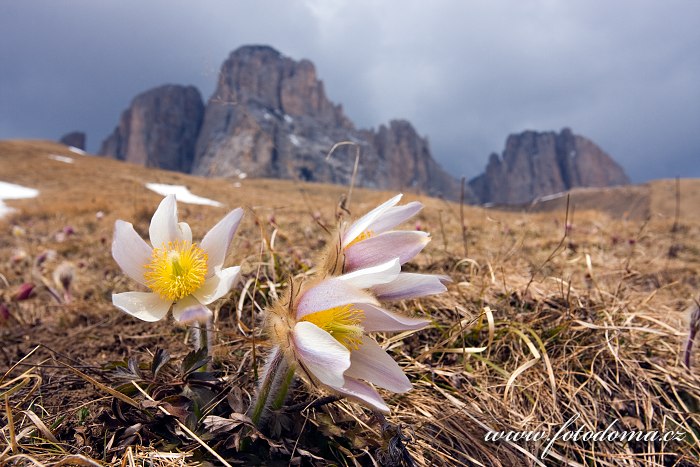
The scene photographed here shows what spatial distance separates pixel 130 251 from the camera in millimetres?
1005

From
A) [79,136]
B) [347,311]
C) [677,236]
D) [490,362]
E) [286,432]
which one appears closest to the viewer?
[347,311]

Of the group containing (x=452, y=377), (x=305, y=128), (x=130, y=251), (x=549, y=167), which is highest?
(x=305, y=128)

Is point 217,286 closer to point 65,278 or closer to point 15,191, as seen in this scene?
point 65,278

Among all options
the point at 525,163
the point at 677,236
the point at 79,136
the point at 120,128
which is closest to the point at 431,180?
the point at 525,163

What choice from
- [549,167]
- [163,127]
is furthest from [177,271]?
[549,167]

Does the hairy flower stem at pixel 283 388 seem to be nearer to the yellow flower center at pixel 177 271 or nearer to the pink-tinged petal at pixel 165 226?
the yellow flower center at pixel 177 271

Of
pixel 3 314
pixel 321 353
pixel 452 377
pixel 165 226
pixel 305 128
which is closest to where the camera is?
pixel 321 353

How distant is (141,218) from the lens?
5402 millimetres

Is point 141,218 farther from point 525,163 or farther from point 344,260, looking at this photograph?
point 525,163

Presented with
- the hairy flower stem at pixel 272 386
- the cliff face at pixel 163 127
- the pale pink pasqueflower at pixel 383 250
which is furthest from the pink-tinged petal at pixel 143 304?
the cliff face at pixel 163 127

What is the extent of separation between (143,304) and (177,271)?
11 cm

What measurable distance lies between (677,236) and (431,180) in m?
103

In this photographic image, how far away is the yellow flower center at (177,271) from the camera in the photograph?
37.7 inches

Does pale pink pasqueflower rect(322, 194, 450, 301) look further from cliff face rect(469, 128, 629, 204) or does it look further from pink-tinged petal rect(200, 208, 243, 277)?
cliff face rect(469, 128, 629, 204)
